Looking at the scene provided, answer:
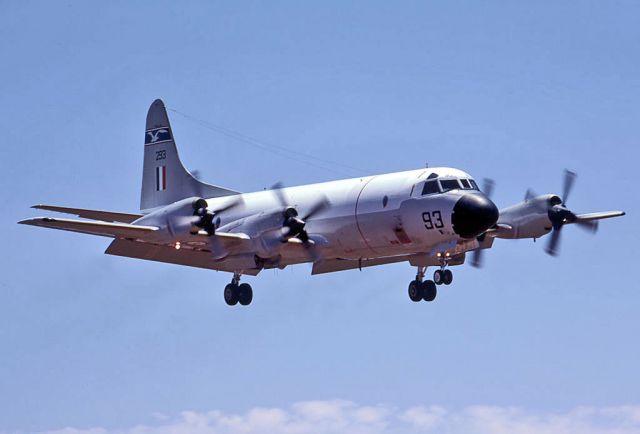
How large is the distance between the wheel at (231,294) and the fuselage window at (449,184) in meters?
9.47

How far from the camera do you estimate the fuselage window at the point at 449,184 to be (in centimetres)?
4522

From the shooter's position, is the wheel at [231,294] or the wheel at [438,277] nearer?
the wheel at [438,277]

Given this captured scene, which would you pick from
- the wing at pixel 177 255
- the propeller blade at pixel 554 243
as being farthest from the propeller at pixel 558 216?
the wing at pixel 177 255

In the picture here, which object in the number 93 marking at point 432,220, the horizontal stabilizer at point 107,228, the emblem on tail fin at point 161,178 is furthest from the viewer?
the emblem on tail fin at point 161,178

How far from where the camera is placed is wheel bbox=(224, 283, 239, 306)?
49312mm

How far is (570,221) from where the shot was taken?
49.8 m

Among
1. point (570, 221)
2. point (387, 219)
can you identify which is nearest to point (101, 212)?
point (387, 219)

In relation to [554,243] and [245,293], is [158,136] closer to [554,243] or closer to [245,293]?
[245,293]

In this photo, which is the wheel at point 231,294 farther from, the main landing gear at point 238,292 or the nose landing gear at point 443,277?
the nose landing gear at point 443,277

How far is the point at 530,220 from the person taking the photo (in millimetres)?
49500

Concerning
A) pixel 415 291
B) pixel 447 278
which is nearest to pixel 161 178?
pixel 415 291

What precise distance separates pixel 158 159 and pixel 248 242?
11.0 meters

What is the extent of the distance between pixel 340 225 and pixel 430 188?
371 cm

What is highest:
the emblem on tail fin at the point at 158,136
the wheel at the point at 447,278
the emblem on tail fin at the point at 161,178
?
the emblem on tail fin at the point at 158,136
